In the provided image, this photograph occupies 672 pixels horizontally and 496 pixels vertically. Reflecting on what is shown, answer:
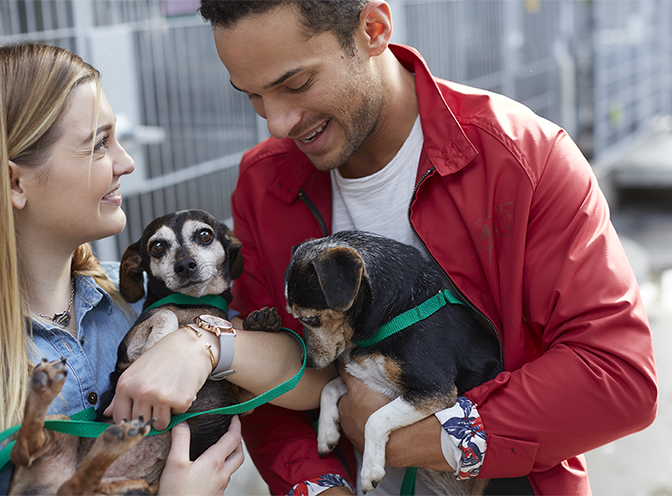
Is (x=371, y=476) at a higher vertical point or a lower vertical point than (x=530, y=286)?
lower

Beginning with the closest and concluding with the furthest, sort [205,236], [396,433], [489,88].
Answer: [396,433], [205,236], [489,88]

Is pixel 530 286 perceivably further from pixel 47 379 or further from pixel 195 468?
pixel 47 379

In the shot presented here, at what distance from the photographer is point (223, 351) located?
5.97ft

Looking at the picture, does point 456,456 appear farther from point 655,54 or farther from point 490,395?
point 655,54

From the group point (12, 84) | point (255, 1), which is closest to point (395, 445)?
point (255, 1)

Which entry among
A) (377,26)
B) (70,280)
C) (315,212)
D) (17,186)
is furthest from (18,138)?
(377,26)

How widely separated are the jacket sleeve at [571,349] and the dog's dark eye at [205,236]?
1.07 meters

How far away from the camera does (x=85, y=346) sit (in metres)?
1.92

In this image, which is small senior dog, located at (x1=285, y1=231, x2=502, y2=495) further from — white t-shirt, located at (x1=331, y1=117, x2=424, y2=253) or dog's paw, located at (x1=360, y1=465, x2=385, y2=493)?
white t-shirt, located at (x1=331, y1=117, x2=424, y2=253)

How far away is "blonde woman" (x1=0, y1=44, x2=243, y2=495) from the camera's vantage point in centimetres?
166

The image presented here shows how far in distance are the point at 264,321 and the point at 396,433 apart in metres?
0.57

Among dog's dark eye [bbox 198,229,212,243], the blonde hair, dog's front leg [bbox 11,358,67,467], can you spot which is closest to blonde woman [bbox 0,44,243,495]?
the blonde hair

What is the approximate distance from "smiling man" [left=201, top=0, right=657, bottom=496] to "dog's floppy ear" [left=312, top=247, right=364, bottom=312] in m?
0.24

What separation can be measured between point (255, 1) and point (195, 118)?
191 cm
